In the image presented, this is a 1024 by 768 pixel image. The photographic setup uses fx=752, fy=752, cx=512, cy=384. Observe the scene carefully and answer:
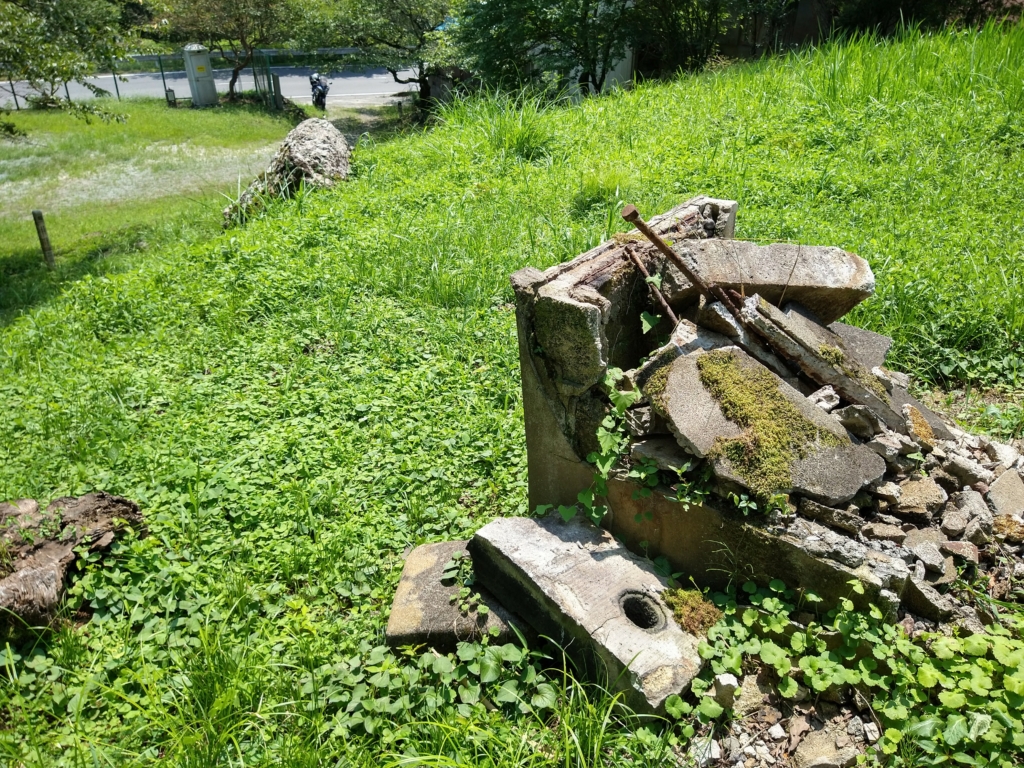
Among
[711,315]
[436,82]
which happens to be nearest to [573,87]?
[436,82]

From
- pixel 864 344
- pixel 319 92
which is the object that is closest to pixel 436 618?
pixel 864 344

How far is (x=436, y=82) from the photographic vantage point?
773 inches

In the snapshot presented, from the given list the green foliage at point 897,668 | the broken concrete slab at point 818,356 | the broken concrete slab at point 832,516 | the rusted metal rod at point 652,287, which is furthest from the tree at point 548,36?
the green foliage at point 897,668

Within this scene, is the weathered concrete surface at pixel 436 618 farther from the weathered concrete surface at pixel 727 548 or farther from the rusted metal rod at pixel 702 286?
the rusted metal rod at pixel 702 286

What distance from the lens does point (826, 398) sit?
3197 mm

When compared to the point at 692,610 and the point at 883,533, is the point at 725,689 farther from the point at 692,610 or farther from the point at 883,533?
the point at 883,533

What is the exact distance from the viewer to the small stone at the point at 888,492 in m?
3.00

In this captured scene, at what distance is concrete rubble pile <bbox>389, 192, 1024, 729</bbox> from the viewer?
282cm

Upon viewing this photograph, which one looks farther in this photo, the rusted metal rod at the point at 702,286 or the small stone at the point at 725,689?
the rusted metal rod at the point at 702,286

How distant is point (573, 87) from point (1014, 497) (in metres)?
12.3

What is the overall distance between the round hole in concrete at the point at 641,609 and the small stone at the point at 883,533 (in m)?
0.84

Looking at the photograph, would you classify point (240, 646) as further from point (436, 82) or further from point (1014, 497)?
point (436, 82)

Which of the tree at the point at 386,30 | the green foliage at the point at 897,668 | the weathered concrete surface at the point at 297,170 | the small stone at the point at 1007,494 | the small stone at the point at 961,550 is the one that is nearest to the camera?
the green foliage at the point at 897,668

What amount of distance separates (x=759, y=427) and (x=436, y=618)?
1.53m
